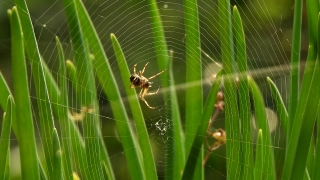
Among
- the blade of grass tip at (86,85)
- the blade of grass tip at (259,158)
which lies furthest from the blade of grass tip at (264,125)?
the blade of grass tip at (86,85)

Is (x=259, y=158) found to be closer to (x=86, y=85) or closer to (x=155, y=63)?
(x=86, y=85)

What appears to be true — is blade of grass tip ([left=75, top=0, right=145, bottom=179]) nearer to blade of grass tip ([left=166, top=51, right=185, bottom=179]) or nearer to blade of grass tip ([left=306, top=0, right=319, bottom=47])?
blade of grass tip ([left=166, top=51, right=185, bottom=179])

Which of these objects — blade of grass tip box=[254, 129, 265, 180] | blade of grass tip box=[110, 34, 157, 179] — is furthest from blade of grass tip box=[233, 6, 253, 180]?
blade of grass tip box=[110, 34, 157, 179]

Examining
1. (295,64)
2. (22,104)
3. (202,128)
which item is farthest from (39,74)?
(295,64)

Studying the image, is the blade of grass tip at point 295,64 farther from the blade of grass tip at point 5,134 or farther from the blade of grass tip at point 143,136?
the blade of grass tip at point 5,134

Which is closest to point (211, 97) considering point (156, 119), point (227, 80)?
point (227, 80)
